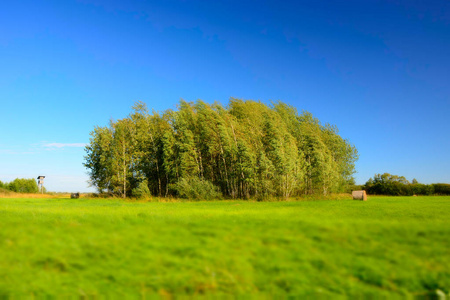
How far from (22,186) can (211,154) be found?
367ft

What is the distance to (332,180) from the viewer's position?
171 ft

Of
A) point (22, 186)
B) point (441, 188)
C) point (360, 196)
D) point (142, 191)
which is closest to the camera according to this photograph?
point (360, 196)

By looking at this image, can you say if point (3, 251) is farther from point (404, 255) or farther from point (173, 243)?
point (404, 255)

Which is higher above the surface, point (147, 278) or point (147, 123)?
point (147, 123)

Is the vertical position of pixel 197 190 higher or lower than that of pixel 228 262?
higher

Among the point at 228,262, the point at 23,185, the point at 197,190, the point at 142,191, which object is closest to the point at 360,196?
the point at 197,190

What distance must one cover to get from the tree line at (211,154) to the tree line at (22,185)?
91.1 metres

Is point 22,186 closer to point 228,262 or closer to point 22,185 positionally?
point 22,185

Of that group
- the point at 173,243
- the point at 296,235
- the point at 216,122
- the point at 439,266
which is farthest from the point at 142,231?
the point at 216,122

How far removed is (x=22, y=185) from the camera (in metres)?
125

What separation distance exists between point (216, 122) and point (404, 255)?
135ft

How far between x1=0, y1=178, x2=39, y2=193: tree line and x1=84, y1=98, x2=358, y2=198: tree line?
91.1 metres

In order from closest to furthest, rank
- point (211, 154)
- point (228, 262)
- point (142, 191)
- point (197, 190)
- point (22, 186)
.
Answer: point (228, 262)
point (197, 190)
point (142, 191)
point (211, 154)
point (22, 186)

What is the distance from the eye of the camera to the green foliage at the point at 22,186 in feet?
401
